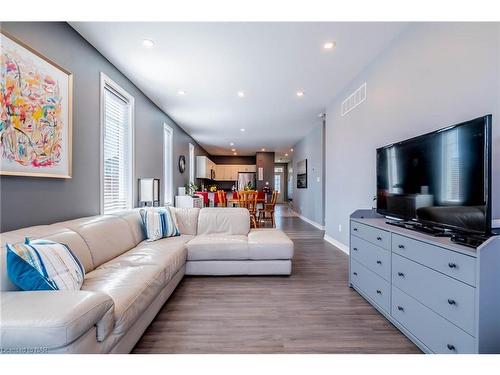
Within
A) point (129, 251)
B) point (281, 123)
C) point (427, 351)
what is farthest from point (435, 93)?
point (281, 123)

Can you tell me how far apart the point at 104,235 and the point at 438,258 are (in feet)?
9.16

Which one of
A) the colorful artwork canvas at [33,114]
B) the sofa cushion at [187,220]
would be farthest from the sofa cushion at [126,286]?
the sofa cushion at [187,220]

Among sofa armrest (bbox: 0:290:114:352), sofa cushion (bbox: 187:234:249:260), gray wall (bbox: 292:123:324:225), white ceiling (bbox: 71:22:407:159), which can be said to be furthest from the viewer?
gray wall (bbox: 292:123:324:225)

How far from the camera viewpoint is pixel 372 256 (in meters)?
2.24

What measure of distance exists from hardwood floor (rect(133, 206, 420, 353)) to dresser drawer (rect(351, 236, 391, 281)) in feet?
1.30

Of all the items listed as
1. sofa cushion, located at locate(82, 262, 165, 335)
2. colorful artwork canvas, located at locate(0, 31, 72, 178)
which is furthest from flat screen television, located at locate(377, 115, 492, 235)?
colorful artwork canvas, located at locate(0, 31, 72, 178)

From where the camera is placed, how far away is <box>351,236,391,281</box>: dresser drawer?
6.63ft

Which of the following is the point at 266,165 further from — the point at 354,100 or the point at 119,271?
the point at 119,271

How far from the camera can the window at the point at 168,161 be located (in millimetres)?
5419

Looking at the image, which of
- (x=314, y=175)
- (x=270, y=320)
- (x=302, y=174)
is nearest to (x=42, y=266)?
(x=270, y=320)

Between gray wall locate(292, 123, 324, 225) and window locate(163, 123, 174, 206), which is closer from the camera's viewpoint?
window locate(163, 123, 174, 206)

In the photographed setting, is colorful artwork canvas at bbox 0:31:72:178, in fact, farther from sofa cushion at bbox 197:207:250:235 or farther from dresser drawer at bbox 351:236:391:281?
dresser drawer at bbox 351:236:391:281

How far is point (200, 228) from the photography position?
3.58m

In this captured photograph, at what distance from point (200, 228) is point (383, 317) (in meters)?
2.56
